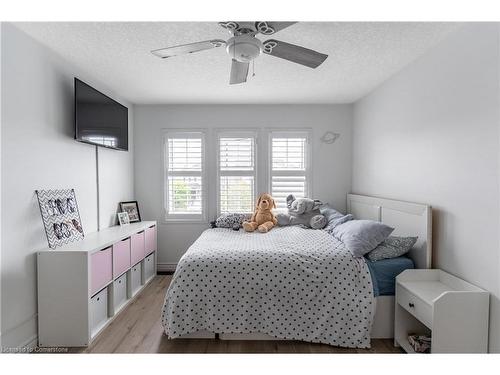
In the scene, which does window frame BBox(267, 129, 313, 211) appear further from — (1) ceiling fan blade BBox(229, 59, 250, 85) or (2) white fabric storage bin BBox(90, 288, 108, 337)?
(2) white fabric storage bin BBox(90, 288, 108, 337)

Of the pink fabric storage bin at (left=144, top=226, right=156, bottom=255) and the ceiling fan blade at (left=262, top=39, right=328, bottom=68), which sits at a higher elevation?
the ceiling fan blade at (left=262, top=39, right=328, bottom=68)

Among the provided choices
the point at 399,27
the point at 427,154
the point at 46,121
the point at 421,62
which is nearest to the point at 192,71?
the point at 46,121

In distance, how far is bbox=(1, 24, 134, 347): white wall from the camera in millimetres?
1959

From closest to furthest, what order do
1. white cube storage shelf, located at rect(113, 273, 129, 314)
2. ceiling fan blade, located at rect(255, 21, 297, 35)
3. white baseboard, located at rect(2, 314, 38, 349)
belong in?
ceiling fan blade, located at rect(255, 21, 297, 35) → white baseboard, located at rect(2, 314, 38, 349) → white cube storage shelf, located at rect(113, 273, 129, 314)

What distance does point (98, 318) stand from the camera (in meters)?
2.46

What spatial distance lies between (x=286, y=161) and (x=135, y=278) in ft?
8.15

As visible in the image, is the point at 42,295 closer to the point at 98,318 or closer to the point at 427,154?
the point at 98,318

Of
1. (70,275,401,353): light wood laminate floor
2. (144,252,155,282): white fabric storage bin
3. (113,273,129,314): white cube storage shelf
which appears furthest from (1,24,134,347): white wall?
(144,252,155,282): white fabric storage bin

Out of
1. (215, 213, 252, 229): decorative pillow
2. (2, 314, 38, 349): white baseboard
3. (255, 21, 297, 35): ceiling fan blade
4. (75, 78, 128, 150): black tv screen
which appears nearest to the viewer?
(255, 21, 297, 35): ceiling fan blade

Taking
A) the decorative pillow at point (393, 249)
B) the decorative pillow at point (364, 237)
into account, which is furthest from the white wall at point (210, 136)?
the decorative pillow at point (393, 249)

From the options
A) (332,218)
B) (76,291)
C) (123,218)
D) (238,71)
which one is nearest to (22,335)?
(76,291)

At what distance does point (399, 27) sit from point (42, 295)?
10.9ft

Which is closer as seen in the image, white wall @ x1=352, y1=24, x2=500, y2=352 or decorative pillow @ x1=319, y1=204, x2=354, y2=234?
white wall @ x1=352, y1=24, x2=500, y2=352

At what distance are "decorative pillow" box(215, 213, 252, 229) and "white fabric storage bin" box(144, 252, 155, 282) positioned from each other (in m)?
0.98
